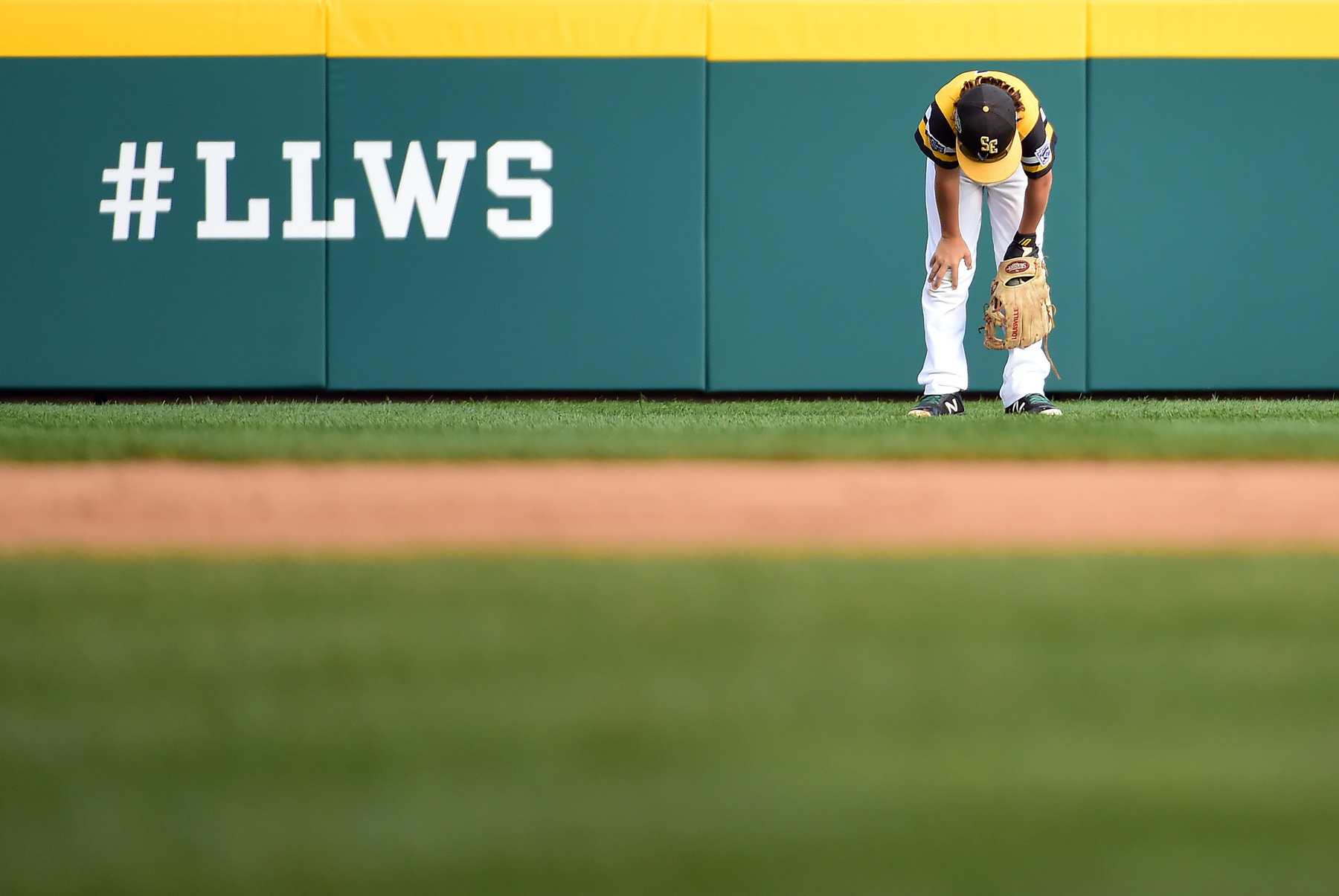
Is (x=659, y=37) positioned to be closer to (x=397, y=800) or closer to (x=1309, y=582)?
(x=1309, y=582)

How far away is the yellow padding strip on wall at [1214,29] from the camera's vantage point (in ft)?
18.0

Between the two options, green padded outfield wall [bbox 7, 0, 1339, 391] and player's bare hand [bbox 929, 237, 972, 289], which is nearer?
player's bare hand [bbox 929, 237, 972, 289]

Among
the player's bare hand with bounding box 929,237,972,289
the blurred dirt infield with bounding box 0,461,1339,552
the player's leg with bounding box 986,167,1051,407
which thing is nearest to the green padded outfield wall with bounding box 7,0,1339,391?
the player's leg with bounding box 986,167,1051,407

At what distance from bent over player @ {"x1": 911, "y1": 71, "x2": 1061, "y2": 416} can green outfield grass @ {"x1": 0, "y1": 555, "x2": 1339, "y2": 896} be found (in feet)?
8.46

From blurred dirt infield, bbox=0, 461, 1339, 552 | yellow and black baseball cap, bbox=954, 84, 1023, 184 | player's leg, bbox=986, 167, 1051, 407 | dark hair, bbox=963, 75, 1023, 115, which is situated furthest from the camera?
player's leg, bbox=986, 167, 1051, 407

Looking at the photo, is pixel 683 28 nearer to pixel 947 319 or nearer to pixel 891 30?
pixel 891 30

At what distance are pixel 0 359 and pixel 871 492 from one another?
4.64 m

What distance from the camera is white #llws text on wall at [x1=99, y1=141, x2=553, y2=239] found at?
5531 mm

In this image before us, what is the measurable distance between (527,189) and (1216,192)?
9.86ft

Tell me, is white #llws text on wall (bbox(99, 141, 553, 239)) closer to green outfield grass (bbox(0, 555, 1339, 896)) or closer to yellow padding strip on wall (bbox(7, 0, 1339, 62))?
yellow padding strip on wall (bbox(7, 0, 1339, 62))

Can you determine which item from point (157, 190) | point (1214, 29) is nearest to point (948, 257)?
point (1214, 29)

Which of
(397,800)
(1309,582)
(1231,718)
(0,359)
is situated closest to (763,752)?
(397,800)

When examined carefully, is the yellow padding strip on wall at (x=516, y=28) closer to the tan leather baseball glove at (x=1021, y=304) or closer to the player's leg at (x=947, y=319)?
the player's leg at (x=947, y=319)

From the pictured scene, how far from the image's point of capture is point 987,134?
3.81 metres
